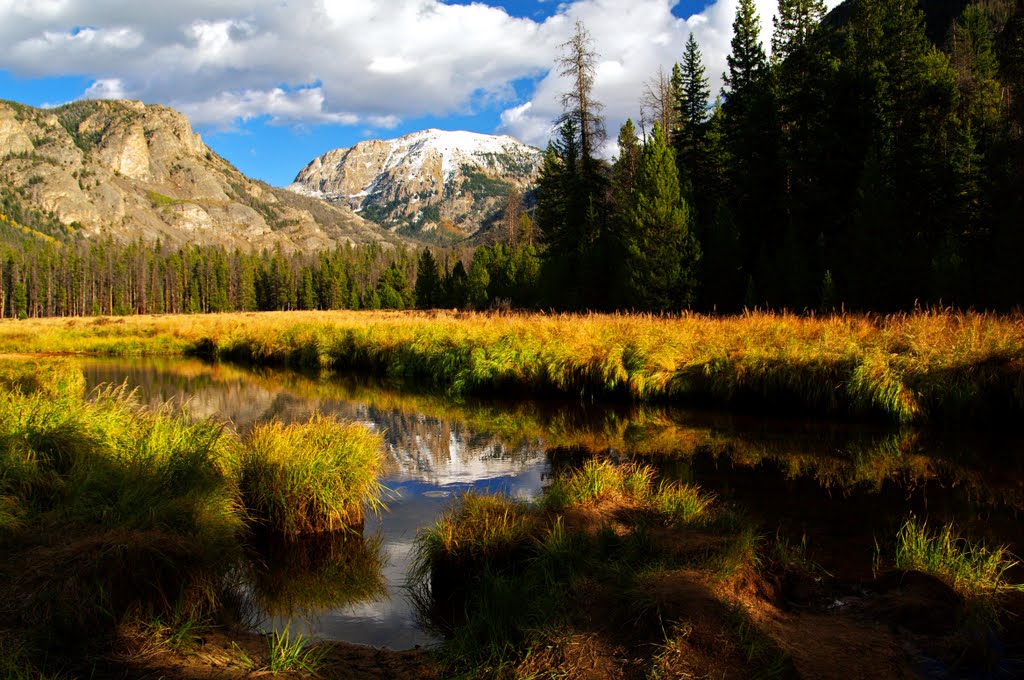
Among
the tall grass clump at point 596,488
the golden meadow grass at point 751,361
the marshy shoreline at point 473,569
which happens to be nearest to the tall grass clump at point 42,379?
the marshy shoreline at point 473,569

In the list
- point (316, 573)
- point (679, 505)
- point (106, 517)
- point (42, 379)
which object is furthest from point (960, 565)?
point (42, 379)

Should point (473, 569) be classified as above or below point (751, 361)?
below

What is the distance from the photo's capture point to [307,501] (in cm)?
605

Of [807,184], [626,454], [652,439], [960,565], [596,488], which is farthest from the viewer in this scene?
[807,184]

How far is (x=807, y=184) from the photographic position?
95.9 feet

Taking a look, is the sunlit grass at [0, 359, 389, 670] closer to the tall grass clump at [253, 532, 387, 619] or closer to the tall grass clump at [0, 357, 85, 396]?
the tall grass clump at [253, 532, 387, 619]

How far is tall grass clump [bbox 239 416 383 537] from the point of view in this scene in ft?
19.6

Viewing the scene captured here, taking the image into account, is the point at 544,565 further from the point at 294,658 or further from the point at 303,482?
the point at 303,482

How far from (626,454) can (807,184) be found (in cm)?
2538

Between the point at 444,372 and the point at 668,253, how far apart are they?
1267cm

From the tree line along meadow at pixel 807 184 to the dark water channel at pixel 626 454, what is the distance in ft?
38.5

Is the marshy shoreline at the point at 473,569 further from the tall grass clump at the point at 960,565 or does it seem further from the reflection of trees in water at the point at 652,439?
the reflection of trees in water at the point at 652,439

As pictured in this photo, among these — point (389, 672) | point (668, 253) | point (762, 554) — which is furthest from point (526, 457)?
point (668, 253)

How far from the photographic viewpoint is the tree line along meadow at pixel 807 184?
875 inches
